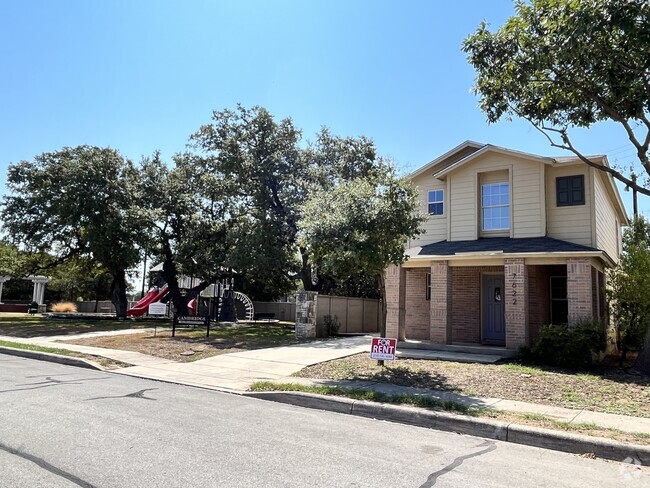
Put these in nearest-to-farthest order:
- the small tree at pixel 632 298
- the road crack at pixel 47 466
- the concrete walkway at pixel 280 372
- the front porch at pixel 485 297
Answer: the road crack at pixel 47 466 < the concrete walkway at pixel 280 372 < the front porch at pixel 485 297 < the small tree at pixel 632 298

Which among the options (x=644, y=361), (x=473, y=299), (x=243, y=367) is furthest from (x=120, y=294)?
(x=644, y=361)

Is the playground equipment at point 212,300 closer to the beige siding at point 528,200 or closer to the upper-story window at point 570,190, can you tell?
the beige siding at point 528,200

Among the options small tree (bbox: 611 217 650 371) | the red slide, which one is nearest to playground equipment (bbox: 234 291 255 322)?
the red slide

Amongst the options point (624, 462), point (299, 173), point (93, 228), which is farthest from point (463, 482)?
point (93, 228)

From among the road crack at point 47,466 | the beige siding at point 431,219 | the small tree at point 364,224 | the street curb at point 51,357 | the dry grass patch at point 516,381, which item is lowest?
the street curb at point 51,357

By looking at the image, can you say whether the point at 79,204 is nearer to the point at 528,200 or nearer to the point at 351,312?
the point at 351,312

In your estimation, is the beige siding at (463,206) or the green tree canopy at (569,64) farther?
the beige siding at (463,206)

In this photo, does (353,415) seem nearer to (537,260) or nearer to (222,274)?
(537,260)

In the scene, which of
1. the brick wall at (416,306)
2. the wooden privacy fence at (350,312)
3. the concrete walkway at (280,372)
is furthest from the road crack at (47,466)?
the wooden privacy fence at (350,312)

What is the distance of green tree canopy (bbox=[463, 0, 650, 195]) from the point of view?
926cm

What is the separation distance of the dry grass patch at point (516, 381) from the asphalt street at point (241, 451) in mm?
2712

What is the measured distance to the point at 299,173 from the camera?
2589 centimetres

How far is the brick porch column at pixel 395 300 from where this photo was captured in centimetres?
1645

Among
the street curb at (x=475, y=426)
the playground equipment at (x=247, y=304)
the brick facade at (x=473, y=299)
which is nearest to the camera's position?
the street curb at (x=475, y=426)
